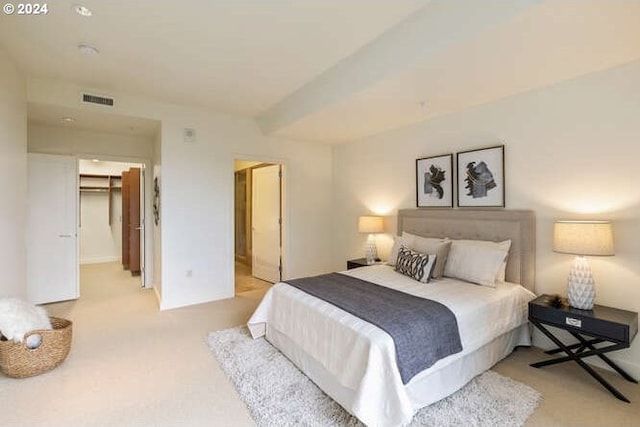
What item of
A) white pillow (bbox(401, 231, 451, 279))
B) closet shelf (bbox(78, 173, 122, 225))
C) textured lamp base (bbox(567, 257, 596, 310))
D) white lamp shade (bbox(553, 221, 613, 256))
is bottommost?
textured lamp base (bbox(567, 257, 596, 310))

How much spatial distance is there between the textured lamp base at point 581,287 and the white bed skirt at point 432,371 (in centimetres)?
60

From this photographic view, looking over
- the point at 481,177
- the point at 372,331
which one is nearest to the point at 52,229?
the point at 372,331

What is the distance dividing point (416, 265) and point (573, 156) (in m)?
1.65

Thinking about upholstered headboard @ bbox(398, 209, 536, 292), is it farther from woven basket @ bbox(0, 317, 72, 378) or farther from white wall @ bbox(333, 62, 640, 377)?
woven basket @ bbox(0, 317, 72, 378)

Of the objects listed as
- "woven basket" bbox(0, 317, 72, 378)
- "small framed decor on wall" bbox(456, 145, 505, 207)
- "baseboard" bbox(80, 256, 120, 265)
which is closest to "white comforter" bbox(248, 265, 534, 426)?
"small framed decor on wall" bbox(456, 145, 505, 207)

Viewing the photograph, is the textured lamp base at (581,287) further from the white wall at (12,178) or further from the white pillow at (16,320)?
the white wall at (12,178)

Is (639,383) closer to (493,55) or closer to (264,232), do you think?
(493,55)

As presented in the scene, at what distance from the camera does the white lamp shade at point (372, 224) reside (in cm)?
431

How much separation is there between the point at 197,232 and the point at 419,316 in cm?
323

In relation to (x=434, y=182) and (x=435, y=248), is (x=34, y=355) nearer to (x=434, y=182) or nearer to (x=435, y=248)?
(x=435, y=248)

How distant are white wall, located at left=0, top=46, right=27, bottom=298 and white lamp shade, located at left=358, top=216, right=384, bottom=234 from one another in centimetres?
373

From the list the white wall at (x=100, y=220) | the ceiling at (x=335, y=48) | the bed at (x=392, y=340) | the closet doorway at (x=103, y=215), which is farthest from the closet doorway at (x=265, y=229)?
the white wall at (x=100, y=220)

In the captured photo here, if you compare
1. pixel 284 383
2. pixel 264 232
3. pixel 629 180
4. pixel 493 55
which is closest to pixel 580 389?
pixel 629 180

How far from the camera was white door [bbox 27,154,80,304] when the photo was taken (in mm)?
4125
